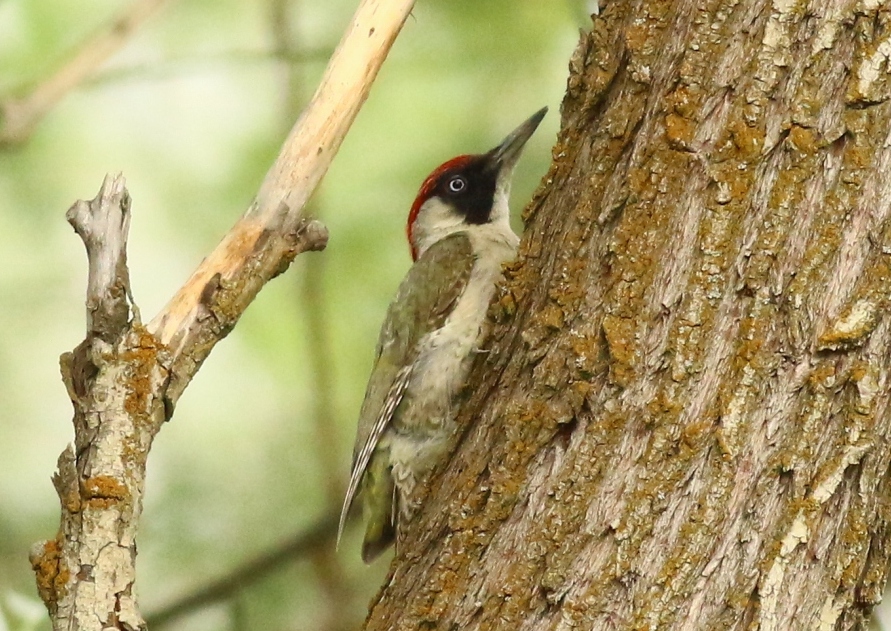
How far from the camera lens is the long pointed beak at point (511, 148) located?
3332 millimetres

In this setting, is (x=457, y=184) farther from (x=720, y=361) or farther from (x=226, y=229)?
(x=720, y=361)

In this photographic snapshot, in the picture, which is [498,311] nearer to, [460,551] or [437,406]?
[460,551]

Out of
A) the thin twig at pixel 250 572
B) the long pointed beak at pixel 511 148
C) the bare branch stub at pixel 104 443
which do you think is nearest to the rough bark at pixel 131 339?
the bare branch stub at pixel 104 443

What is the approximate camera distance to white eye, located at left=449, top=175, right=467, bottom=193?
11.4 feet

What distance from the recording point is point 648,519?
1.61 meters

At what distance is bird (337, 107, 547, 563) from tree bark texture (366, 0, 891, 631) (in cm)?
88

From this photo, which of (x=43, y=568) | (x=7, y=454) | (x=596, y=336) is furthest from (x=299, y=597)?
(x=596, y=336)

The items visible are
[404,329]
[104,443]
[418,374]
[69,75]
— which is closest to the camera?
[104,443]

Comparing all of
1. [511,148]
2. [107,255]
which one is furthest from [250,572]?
[107,255]

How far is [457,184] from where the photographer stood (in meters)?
3.47

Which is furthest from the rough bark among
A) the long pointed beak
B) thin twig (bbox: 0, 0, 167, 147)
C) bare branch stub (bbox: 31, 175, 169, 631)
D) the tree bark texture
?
thin twig (bbox: 0, 0, 167, 147)

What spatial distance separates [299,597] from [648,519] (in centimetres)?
224

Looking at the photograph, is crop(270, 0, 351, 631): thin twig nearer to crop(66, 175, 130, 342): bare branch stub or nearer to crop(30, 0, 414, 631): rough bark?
crop(30, 0, 414, 631): rough bark

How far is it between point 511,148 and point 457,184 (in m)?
0.22
